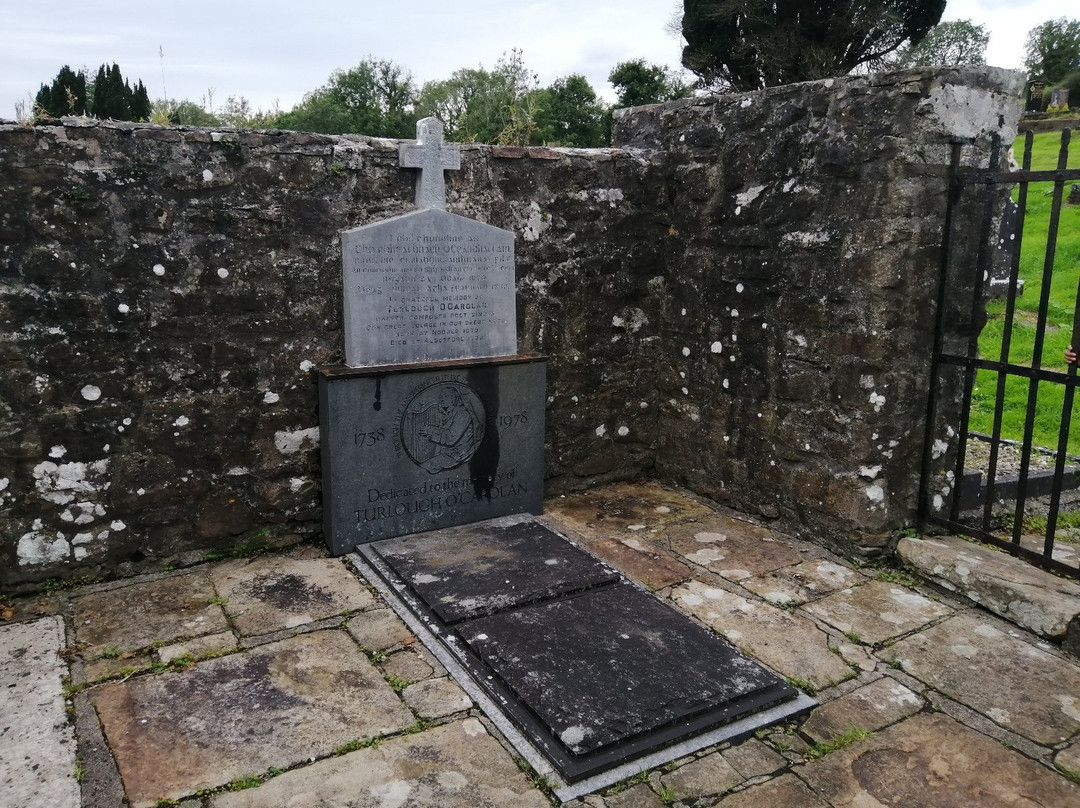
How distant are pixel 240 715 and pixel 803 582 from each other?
7.99 ft

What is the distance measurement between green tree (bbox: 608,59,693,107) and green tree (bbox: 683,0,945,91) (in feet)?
13.1

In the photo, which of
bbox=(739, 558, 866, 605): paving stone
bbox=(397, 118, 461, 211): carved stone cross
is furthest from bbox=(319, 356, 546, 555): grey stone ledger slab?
bbox=(739, 558, 866, 605): paving stone

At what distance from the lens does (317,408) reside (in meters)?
3.89

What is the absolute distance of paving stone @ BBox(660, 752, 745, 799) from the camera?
2.25 m

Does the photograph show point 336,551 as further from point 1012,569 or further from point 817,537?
point 1012,569

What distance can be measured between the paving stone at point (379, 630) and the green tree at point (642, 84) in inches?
912

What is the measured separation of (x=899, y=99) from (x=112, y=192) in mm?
3466

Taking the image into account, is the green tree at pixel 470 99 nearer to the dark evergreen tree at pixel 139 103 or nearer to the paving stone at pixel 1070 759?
the dark evergreen tree at pixel 139 103

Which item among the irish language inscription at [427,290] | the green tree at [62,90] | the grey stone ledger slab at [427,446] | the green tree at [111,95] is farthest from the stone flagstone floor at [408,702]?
the green tree at [111,95]

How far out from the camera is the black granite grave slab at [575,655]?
8.04 ft

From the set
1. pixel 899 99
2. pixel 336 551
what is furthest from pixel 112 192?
pixel 899 99

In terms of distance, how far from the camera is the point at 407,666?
285 centimetres

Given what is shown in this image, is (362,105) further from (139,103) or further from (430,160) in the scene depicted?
(430,160)

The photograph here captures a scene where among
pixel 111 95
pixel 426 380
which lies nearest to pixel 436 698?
pixel 426 380
